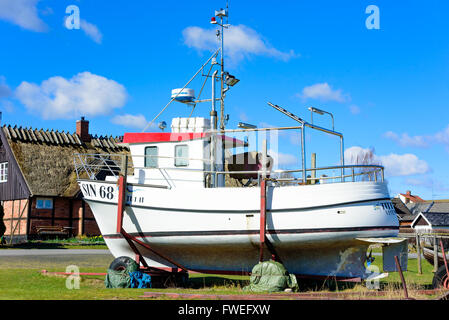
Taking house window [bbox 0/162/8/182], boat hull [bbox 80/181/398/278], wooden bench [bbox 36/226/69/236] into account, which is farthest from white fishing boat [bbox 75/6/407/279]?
house window [bbox 0/162/8/182]

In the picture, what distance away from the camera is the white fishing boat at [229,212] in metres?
12.5

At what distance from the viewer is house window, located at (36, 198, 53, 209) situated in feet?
106

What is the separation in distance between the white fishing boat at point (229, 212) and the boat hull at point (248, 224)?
0.9 inches

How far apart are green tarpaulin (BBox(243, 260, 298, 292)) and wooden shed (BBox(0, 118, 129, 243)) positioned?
73.6 feet

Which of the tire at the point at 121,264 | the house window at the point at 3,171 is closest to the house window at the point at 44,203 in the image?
the house window at the point at 3,171

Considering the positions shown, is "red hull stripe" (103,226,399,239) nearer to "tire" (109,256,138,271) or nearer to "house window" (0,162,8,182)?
"tire" (109,256,138,271)

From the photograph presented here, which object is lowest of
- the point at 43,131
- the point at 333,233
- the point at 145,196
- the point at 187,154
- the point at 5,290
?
the point at 5,290

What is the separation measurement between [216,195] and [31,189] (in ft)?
72.3

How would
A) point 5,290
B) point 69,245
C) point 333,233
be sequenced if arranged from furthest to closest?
point 69,245 < point 333,233 < point 5,290

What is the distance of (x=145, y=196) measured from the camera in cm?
1326

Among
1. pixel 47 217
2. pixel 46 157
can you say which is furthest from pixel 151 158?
pixel 46 157

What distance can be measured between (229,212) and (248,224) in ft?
1.74

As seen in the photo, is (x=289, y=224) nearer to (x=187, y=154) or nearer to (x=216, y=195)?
(x=216, y=195)
